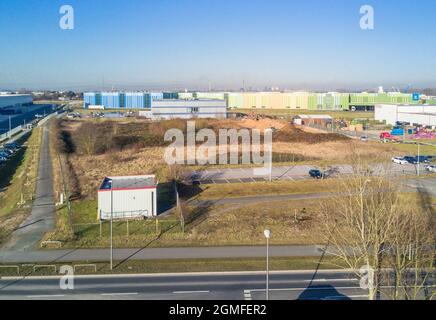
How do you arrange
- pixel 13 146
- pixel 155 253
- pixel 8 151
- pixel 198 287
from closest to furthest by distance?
pixel 198 287 < pixel 155 253 < pixel 8 151 < pixel 13 146

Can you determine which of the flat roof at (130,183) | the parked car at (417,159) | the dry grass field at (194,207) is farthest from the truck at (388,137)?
the flat roof at (130,183)

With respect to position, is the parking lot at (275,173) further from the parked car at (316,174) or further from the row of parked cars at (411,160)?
the row of parked cars at (411,160)

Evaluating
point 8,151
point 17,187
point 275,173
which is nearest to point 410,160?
point 275,173

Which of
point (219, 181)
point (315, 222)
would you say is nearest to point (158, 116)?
point (219, 181)

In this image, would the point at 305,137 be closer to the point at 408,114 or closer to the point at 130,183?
the point at 408,114

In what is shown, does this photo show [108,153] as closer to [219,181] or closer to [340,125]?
[219,181]

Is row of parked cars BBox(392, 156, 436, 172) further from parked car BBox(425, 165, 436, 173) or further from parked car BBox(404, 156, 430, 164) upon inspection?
parked car BBox(425, 165, 436, 173)

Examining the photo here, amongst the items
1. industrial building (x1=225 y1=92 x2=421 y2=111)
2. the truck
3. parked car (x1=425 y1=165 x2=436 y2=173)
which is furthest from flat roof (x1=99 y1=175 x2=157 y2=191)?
industrial building (x1=225 y1=92 x2=421 y2=111)
